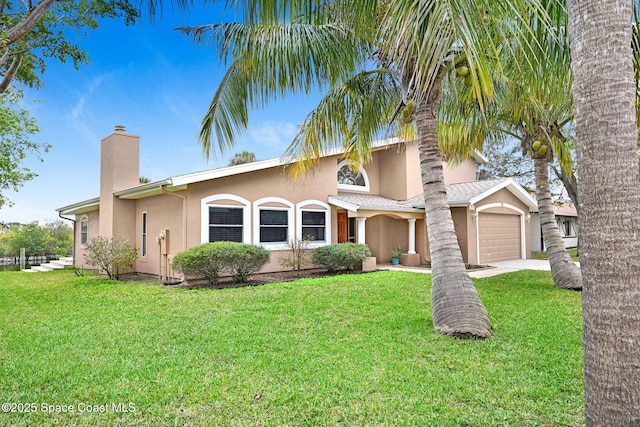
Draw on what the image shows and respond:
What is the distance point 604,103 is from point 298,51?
4733 mm

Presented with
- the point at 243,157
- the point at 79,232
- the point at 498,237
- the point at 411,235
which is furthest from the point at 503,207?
the point at 79,232

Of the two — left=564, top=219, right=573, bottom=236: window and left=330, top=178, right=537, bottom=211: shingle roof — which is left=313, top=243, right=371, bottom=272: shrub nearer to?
left=330, top=178, right=537, bottom=211: shingle roof

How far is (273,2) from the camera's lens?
326 centimetres

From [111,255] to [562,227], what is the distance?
2961 cm

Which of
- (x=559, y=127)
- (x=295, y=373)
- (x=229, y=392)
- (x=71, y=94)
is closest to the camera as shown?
(x=229, y=392)

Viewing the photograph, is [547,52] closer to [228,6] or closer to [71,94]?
[228,6]

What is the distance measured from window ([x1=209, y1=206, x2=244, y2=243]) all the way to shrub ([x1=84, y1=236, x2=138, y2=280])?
11.3ft

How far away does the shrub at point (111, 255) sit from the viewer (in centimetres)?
1296

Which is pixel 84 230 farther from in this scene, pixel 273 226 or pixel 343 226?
pixel 343 226

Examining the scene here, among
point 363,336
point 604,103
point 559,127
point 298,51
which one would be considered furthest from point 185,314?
point 559,127

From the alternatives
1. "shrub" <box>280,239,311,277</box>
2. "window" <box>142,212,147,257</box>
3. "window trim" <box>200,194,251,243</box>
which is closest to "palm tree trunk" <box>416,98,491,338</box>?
"shrub" <box>280,239,311,277</box>

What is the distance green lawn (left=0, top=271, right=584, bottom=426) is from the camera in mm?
3523

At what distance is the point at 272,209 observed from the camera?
45.6 feet

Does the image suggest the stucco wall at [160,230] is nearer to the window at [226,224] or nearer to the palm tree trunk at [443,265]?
the window at [226,224]
